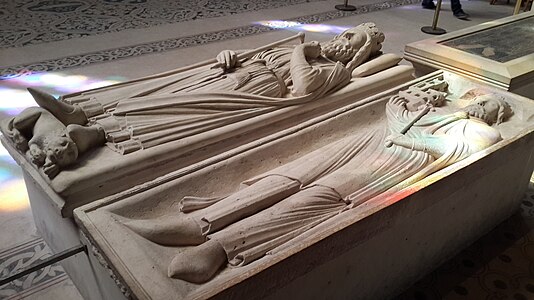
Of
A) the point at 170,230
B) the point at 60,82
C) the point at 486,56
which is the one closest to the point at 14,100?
the point at 60,82

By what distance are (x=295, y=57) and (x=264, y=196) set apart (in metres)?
1.19

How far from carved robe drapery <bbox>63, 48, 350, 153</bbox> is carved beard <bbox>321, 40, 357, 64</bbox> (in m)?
0.19

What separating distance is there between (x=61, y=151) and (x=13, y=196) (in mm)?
964

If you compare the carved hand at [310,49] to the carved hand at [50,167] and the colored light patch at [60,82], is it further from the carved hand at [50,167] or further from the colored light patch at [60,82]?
the colored light patch at [60,82]

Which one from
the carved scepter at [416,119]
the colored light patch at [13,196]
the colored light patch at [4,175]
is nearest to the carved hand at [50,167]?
the colored light patch at [13,196]

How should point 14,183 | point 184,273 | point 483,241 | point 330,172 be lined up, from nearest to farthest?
1. point 184,273
2. point 330,172
3. point 483,241
4. point 14,183

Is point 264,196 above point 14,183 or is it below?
above

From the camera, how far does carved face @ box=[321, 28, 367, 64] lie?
309 cm

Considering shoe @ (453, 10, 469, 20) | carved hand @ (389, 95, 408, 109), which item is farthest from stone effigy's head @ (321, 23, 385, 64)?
shoe @ (453, 10, 469, 20)

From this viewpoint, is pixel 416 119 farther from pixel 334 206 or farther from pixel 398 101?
pixel 334 206

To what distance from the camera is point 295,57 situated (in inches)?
112

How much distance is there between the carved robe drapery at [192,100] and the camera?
7.60 feet

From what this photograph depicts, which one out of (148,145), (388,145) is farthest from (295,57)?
(148,145)

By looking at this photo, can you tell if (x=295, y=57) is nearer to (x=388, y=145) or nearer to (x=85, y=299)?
(x=388, y=145)
